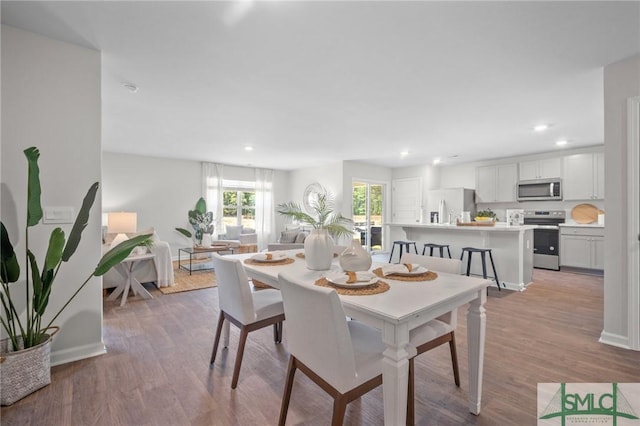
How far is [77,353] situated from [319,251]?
6.64 feet

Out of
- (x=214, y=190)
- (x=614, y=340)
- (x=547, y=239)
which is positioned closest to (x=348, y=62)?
(x=614, y=340)

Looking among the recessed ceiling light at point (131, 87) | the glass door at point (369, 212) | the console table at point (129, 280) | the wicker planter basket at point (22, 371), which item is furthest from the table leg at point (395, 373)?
the glass door at point (369, 212)

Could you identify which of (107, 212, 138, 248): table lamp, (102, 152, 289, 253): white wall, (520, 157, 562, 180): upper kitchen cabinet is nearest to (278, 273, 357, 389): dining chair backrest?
(107, 212, 138, 248): table lamp

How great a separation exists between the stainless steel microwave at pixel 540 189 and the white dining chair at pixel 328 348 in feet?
20.3

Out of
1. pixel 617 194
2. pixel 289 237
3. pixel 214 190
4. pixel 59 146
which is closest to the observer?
pixel 59 146

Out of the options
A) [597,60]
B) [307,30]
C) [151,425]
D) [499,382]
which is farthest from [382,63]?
[151,425]

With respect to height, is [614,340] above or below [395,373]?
below

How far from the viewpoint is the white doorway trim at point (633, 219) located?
2340 mm

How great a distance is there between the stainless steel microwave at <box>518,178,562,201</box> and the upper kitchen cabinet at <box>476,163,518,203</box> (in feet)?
0.55

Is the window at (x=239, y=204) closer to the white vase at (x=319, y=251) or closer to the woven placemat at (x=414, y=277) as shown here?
the white vase at (x=319, y=251)

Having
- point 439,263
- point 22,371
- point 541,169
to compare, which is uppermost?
point 541,169

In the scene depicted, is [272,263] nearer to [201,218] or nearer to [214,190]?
[201,218]

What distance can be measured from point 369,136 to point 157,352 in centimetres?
398

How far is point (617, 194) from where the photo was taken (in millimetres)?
2459
